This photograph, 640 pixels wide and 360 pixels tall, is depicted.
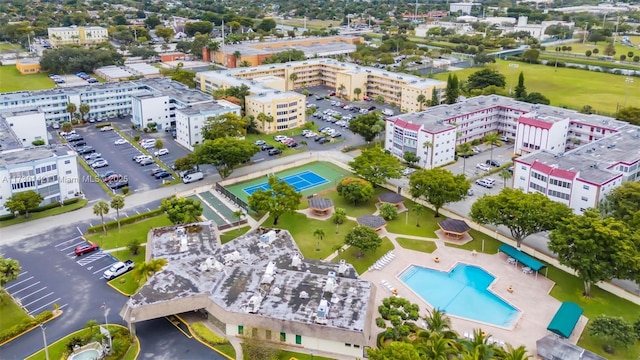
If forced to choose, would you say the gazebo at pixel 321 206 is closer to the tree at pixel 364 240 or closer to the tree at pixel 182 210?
the tree at pixel 364 240

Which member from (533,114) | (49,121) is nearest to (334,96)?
(533,114)

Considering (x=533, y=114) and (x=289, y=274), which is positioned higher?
(x=533, y=114)

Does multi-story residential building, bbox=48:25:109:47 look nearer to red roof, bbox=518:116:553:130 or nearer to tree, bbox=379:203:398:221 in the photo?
tree, bbox=379:203:398:221

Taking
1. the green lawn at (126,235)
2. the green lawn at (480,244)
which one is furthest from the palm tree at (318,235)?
the green lawn at (126,235)

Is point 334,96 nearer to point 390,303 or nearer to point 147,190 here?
point 147,190

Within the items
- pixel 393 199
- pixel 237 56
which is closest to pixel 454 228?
pixel 393 199

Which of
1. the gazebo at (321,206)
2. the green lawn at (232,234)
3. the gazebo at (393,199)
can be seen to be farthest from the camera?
the gazebo at (393,199)

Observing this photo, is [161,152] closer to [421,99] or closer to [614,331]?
[421,99]
